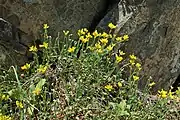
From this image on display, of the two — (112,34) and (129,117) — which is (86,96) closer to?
(129,117)

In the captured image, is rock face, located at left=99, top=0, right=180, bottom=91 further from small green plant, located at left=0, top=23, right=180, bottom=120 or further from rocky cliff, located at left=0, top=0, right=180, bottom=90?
small green plant, located at left=0, top=23, right=180, bottom=120

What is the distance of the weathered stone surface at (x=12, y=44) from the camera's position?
12.1 ft

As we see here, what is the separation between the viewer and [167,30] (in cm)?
399

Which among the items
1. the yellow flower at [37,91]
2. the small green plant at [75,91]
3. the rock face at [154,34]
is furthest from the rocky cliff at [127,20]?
the yellow flower at [37,91]

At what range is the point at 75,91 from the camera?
10.7 ft

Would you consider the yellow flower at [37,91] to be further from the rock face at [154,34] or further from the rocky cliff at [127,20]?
the rock face at [154,34]

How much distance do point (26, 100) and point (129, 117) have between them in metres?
0.77

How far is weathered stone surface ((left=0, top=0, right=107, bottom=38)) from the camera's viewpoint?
143 inches

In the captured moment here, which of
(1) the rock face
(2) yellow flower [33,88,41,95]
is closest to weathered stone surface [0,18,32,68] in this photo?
(1) the rock face

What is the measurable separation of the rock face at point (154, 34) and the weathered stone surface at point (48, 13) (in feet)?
0.70

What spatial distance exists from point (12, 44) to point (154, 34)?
51.4 inches

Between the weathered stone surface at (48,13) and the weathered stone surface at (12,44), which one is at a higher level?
the weathered stone surface at (48,13)

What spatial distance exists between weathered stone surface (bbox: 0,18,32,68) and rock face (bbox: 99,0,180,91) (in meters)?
0.73

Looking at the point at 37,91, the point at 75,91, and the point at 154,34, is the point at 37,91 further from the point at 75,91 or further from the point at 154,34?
the point at 154,34
